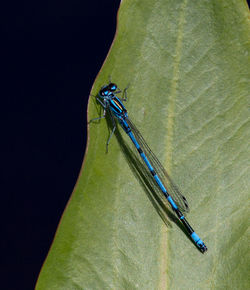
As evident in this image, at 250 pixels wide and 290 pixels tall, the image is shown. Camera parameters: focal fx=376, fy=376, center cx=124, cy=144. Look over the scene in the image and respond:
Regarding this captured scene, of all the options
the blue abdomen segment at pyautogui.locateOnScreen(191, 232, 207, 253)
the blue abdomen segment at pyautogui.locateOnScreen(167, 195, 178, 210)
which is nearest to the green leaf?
the blue abdomen segment at pyautogui.locateOnScreen(191, 232, 207, 253)

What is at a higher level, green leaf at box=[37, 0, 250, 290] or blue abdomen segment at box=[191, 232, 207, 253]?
green leaf at box=[37, 0, 250, 290]

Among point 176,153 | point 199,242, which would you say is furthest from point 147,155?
point 199,242

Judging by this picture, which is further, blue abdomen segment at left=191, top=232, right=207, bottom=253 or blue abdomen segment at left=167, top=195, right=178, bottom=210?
blue abdomen segment at left=167, top=195, right=178, bottom=210

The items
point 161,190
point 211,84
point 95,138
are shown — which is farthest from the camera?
point 161,190

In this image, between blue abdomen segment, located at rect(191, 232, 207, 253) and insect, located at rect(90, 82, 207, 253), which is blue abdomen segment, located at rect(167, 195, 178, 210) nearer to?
insect, located at rect(90, 82, 207, 253)

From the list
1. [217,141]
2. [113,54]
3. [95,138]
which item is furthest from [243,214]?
[113,54]

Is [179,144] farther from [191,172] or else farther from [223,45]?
[223,45]

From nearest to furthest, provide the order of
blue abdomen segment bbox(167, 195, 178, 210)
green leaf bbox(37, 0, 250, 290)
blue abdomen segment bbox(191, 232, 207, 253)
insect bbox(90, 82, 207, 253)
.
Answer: green leaf bbox(37, 0, 250, 290) < blue abdomen segment bbox(191, 232, 207, 253) < insect bbox(90, 82, 207, 253) < blue abdomen segment bbox(167, 195, 178, 210)
